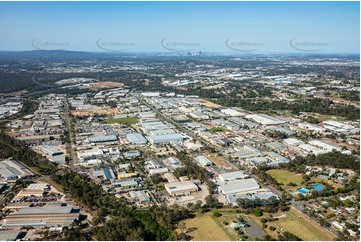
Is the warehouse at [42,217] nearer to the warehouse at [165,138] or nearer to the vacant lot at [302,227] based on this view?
the vacant lot at [302,227]

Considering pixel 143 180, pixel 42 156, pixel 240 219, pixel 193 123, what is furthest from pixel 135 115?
pixel 240 219

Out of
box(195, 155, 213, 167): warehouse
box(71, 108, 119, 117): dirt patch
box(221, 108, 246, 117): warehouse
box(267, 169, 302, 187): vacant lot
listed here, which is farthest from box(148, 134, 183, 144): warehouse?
box(71, 108, 119, 117): dirt patch

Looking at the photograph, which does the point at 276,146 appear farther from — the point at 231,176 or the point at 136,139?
the point at 136,139

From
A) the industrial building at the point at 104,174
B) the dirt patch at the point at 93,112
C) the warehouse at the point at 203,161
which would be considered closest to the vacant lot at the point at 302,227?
the warehouse at the point at 203,161

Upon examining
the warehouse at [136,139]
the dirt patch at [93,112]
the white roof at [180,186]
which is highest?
the white roof at [180,186]

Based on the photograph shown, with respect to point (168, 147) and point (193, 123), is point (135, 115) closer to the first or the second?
point (193, 123)

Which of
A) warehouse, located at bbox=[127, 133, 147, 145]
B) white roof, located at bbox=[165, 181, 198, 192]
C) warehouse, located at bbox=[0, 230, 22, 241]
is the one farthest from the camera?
warehouse, located at bbox=[127, 133, 147, 145]

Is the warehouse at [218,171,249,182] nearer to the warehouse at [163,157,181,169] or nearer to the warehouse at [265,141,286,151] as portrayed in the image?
the warehouse at [163,157,181,169]

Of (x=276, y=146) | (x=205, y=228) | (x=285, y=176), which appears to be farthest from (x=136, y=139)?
(x=205, y=228)
